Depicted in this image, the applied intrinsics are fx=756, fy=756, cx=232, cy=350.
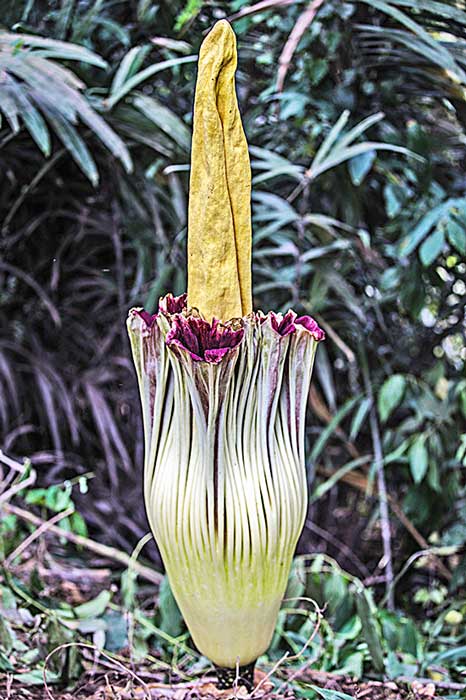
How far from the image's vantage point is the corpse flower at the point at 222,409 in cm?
54

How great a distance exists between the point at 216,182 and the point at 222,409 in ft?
0.54

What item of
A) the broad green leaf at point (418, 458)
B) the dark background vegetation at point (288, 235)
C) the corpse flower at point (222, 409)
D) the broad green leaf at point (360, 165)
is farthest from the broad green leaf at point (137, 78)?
the broad green leaf at point (418, 458)

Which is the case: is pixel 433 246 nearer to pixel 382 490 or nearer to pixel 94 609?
pixel 382 490

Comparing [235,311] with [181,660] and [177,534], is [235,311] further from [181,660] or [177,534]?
[181,660]

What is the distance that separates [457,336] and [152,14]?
0.67 m

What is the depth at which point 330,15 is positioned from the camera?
1001mm

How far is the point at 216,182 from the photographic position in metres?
0.54

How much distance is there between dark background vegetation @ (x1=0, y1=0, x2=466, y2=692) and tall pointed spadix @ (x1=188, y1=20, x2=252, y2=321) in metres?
0.30

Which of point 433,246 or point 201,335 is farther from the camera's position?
point 433,246

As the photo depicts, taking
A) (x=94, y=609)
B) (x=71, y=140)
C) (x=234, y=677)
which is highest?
(x=71, y=140)

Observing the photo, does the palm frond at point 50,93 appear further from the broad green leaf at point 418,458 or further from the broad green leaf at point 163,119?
the broad green leaf at point 418,458

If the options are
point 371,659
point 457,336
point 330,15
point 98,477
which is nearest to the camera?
point 371,659

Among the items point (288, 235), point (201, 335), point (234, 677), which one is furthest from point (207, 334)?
point (288, 235)

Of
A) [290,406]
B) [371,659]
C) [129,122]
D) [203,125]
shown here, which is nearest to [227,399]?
[290,406]
